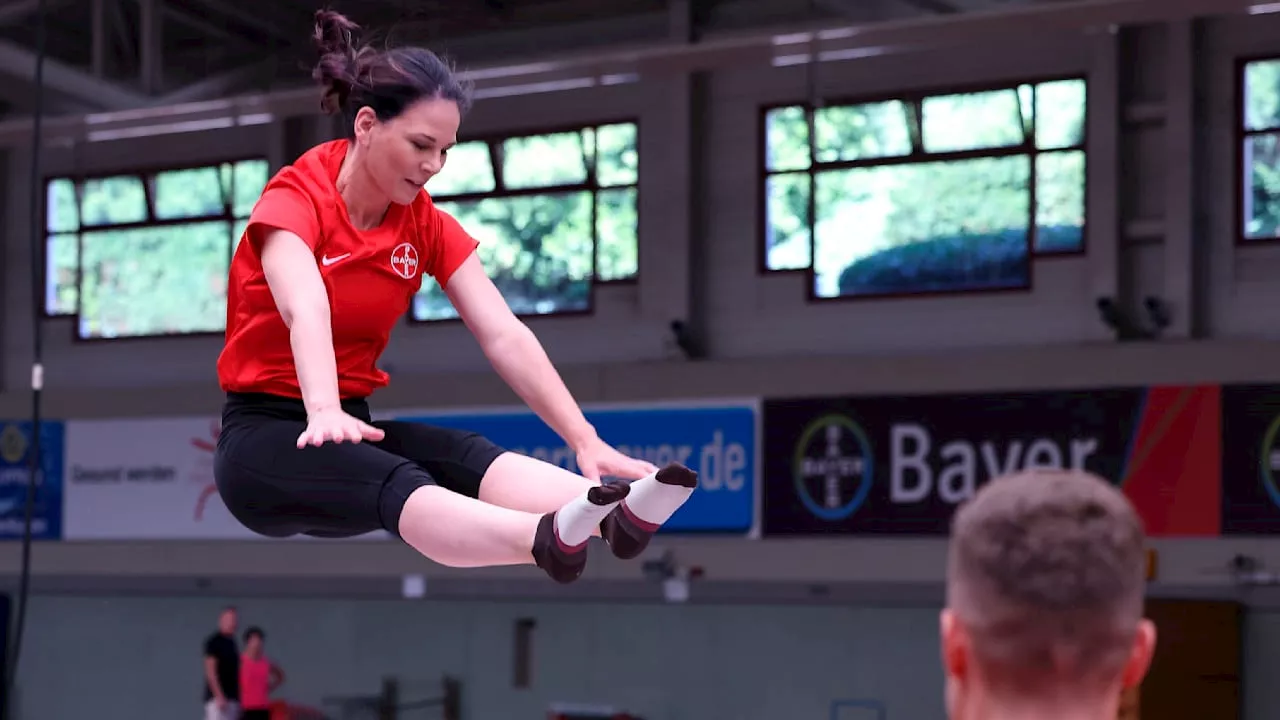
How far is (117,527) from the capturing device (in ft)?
49.2

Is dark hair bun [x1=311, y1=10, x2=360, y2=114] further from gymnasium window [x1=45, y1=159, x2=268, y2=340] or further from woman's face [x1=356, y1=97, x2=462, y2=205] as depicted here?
gymnasium window [x1=45, y1=159, x2=268, y2=340]

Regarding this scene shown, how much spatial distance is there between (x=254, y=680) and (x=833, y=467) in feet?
16.1

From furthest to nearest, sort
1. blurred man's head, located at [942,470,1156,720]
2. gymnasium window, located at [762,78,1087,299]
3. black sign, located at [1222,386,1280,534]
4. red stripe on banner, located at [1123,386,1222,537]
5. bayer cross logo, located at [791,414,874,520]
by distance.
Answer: bayer cross logo, located at [791,414,874,520] → gymnasium window, located at [762,78,1087,299] → red stripe on banner, located at [1123,386,1222,537] → black sign, located at [1222,386,1280,534] → blurred man's head, located at [942,470,1156,720]

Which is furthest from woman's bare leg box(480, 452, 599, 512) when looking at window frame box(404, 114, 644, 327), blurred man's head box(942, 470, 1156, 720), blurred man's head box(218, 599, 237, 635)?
blurred man's head box(218, 599, 237, 635)

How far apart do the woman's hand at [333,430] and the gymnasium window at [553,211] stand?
1030cm

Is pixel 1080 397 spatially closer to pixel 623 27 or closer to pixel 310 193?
pixel 623 27

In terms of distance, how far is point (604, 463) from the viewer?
3766mm

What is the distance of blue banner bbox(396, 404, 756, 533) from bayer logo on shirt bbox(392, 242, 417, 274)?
8.64 meters

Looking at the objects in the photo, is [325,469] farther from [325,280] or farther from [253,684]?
[253,684]

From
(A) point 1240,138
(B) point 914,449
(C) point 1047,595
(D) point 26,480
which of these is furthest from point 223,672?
(C) point 1047,595

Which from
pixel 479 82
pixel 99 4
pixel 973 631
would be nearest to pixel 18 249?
pixel 99 4

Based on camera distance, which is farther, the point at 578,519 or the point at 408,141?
the point at 408,141

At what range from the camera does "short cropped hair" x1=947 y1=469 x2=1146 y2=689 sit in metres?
1.61

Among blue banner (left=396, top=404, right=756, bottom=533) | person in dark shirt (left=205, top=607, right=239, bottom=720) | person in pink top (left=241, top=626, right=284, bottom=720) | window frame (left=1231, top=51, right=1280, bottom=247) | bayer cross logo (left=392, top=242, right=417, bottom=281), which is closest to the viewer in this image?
bayer cross logo (left=392, top=242, right=417, bottom=281)
